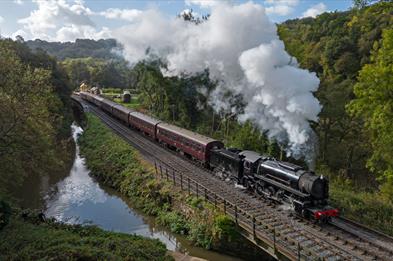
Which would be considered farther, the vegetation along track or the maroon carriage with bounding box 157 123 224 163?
the maroon carriage with bounding box 157 123 224 163

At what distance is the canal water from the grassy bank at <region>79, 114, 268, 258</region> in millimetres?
440

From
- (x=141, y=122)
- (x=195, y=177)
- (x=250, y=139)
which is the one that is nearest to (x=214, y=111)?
(x=141, y=122)

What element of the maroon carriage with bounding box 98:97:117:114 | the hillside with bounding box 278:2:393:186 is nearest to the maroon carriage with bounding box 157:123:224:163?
the hillside with bounding box 278:2:393:186

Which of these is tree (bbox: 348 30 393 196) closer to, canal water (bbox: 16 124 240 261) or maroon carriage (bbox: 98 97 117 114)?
canal water (bbox: 16 124 240 261)

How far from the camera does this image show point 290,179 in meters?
15.0

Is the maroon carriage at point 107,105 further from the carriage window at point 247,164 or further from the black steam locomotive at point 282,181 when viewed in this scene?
the carriage window at point 247,164

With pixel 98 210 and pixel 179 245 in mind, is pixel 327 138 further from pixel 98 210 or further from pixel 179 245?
Answer: pixel 98 210

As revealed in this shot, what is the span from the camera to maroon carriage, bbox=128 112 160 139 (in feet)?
106

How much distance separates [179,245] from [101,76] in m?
89.9

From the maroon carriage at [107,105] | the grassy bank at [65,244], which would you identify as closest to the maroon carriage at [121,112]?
the maroon carriage at [107,105]

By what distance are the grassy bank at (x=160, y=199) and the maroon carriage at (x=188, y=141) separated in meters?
3.10

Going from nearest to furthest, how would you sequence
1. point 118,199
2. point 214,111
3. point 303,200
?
1. point 303,200
2. point 118,199
3. point 214,111

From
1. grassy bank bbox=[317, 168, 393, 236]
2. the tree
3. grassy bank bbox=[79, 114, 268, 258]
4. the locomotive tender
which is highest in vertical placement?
the tree

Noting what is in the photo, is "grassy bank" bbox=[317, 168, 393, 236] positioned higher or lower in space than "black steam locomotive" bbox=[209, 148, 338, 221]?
lower
